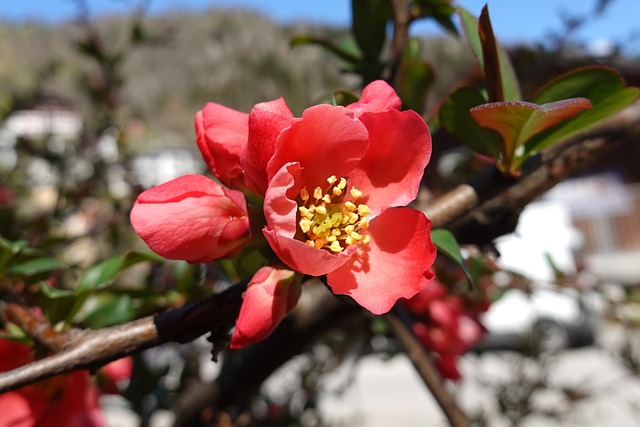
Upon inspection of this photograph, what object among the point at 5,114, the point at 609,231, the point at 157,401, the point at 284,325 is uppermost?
the point at 284,325

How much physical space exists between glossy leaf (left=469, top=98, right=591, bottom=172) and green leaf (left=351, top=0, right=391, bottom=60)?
21 centimetres

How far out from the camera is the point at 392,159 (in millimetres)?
397

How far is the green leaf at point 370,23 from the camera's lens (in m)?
0.60

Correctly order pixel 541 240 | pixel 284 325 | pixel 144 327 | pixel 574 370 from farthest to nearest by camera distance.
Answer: pixel 541 240 → pixel 574 370 → pixel 284 325 → pixel 144 327

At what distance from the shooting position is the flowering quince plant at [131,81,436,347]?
1.15ft

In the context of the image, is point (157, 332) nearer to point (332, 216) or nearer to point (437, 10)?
point (332, 216)

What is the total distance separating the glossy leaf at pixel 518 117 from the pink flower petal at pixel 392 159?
0.05 meters

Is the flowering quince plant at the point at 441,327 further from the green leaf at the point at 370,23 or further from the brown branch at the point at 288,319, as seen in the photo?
the green leaf at the point at 370,23

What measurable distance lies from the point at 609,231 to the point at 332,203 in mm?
10285

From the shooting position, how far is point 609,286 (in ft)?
5.16

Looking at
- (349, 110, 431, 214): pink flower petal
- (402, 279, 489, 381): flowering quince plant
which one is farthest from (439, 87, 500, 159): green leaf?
(402, 279, 489, 381): flowering quince plant

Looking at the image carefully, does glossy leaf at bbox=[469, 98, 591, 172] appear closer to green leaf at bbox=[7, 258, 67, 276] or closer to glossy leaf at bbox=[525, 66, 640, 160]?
glossy leaf at bbox=[525, 66, 640, 160]

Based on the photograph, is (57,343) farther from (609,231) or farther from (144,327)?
(609,231)

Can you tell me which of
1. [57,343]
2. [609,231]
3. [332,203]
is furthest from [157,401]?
[609,231]
